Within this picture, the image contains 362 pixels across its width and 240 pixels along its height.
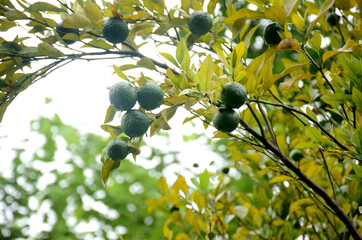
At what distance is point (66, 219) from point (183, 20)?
9.62 ft

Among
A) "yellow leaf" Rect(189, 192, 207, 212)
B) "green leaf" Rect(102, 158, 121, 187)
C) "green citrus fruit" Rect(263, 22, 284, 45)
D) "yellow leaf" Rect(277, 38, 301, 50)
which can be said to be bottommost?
"yellow leaf" Rect(189, 192, 207, 212)

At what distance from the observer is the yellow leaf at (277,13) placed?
96 centimetres

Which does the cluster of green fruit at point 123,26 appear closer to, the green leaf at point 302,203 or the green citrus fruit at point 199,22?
the green citrus fruit at point 199,22

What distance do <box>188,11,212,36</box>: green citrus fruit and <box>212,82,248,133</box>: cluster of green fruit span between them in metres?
0.25

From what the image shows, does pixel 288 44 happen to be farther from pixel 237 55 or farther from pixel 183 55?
pixel 183 55

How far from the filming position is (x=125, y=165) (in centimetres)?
348

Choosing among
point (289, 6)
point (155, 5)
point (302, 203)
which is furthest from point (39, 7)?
point (302, 203)

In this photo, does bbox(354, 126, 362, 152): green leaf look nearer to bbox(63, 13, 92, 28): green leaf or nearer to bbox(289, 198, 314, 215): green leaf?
bbox(289, 198, 314, 215): green leaf

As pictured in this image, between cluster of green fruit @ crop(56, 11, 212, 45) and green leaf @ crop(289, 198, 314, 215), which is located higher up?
cluster of green fruit @ crop(56, 11, 212, 45)

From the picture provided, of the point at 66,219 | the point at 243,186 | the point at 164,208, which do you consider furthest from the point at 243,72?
the point at 66,219

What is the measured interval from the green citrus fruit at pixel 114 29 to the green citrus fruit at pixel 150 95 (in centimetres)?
19

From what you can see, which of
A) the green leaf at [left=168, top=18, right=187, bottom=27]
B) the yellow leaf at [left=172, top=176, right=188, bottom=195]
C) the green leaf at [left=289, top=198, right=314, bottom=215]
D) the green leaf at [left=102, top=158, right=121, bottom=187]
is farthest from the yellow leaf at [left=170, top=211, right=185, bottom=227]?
the green leaf at [left=168, top=18, right=187, bottom=27]

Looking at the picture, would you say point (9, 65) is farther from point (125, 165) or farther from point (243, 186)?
point (125, 165)

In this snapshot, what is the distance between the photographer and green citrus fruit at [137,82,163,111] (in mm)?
911
